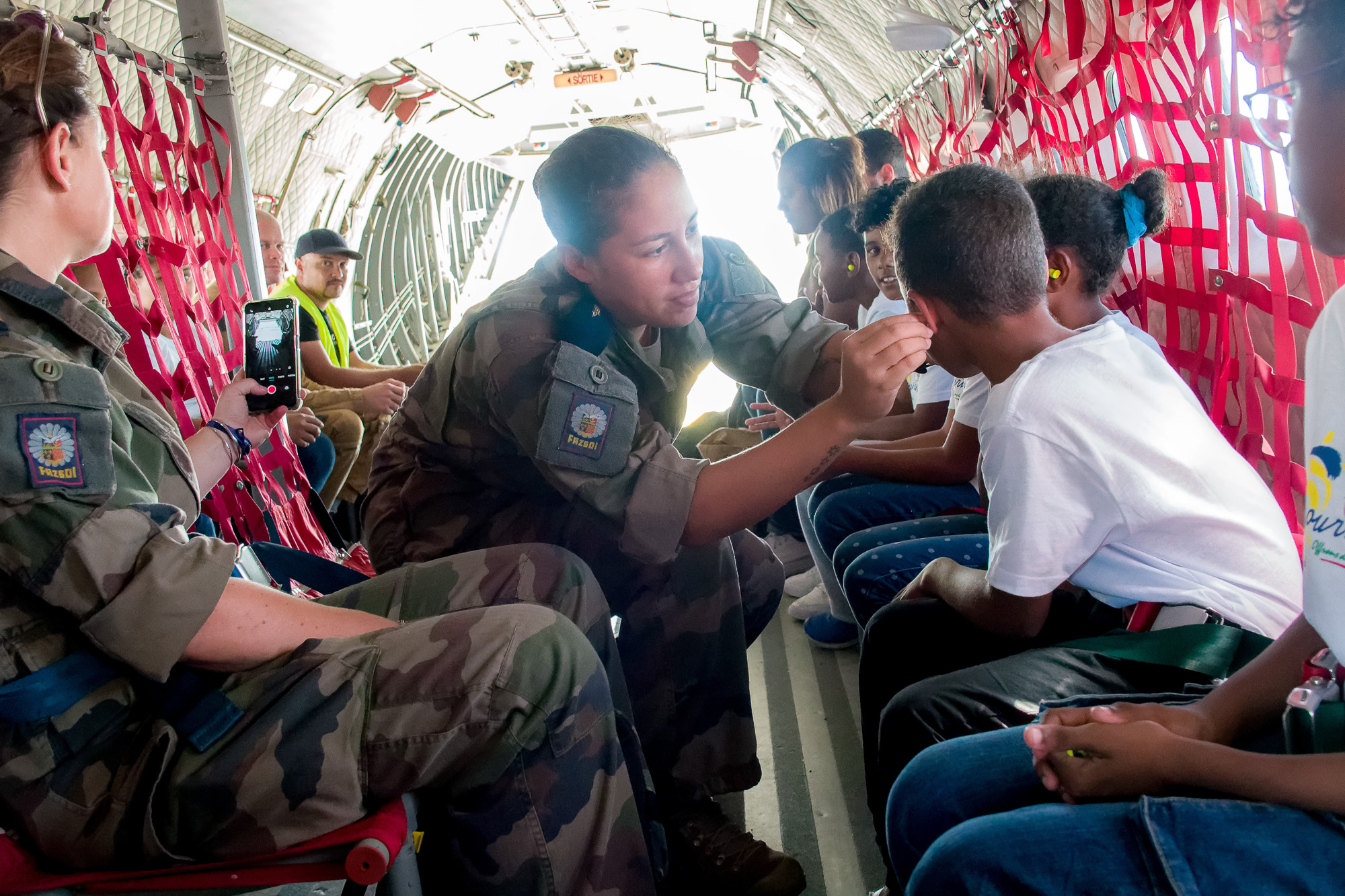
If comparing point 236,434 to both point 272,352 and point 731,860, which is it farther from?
point 731,860

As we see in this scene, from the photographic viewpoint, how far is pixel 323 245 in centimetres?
411

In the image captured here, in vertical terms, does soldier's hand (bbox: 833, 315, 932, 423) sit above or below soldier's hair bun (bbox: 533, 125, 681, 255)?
below

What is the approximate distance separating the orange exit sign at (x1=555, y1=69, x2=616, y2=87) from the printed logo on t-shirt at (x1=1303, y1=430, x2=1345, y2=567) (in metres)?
7.97

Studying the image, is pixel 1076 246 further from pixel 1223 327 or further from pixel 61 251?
pixel 61 251

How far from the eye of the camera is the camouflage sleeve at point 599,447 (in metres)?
1.43

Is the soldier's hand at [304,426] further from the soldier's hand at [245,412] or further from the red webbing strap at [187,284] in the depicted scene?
the soldier's hand at [245,412]

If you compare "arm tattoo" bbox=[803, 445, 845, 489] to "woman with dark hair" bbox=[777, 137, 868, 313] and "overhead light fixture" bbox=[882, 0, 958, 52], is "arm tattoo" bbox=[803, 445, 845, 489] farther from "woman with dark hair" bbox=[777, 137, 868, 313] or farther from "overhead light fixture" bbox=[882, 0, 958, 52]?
"overhead light fixture" bbox=[882, 0, 958, 52]

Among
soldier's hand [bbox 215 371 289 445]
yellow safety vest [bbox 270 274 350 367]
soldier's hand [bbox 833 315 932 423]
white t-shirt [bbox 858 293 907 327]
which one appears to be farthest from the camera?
yellow safety vest [bbox 270 274 350 367]

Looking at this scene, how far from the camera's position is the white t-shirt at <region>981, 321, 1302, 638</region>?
1.20 m

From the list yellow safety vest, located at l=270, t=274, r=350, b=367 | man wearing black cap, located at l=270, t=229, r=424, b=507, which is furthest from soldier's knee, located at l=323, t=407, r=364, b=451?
yellow safety vest, located at l=270, t=274, r=350, b=367

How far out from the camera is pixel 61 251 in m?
1.19

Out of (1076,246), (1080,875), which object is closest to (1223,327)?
(1076,246)

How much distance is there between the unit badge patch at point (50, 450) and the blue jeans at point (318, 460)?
2362mm

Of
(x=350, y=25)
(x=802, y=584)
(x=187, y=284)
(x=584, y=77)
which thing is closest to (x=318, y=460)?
(x=187, y=284)
